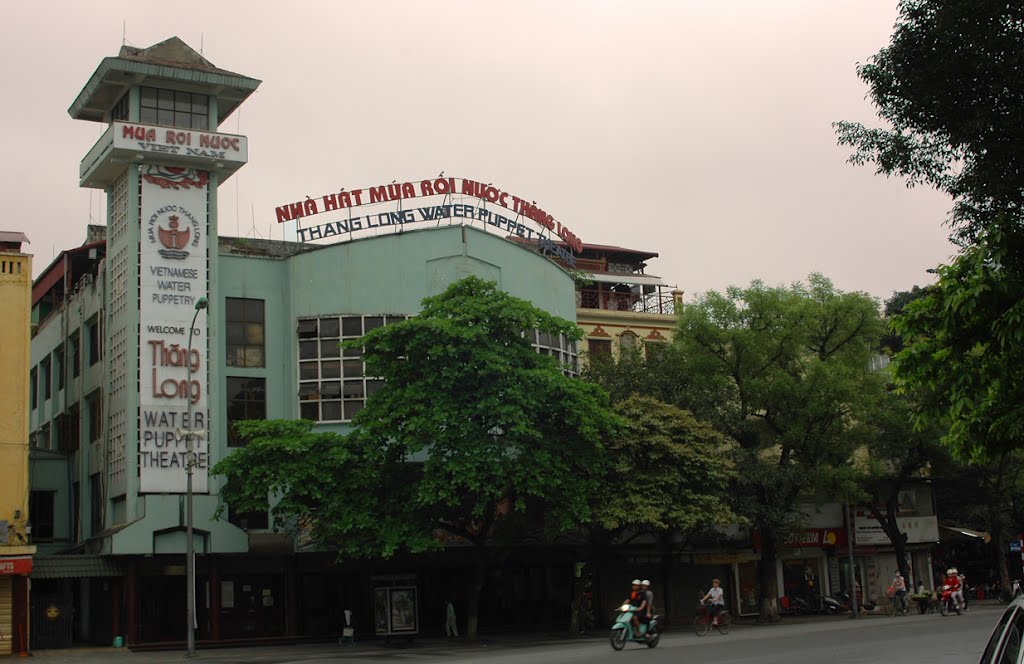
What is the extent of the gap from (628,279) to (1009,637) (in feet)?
183

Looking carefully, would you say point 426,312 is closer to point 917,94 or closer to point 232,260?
point 232,260

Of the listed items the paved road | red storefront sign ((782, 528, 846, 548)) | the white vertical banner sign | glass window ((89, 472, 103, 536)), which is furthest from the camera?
red storefront sign ((782, 528, 846, 548))

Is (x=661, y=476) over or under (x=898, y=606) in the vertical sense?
over

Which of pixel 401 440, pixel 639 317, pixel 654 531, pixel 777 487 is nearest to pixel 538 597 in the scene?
pixel 654 531

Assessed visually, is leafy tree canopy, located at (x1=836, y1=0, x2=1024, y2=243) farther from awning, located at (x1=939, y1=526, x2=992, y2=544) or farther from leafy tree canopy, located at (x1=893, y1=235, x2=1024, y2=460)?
awning, located at (x1=939, y1=526, x2=992, y2=544)

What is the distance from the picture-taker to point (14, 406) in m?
36.1

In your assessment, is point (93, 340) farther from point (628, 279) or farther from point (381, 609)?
point (628, 279)

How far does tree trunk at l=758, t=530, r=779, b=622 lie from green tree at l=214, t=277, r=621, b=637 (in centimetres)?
1337

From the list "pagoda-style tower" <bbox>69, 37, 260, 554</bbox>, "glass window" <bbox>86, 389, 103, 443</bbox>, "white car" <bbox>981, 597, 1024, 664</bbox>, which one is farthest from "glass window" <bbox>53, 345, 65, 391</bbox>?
"white car" <bbox>981, 597, 1024, 664</bbox>

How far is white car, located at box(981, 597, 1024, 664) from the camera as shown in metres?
8.48

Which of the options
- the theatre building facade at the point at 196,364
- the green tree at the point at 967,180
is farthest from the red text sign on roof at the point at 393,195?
the green tree at the point at 967,180

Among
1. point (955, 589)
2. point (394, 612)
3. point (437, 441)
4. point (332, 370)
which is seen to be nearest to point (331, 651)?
point (394, 612)

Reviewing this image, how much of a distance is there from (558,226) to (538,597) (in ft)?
52.4

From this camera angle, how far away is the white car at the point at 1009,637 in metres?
8.48
